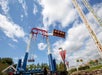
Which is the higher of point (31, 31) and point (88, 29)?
point (88, 29)

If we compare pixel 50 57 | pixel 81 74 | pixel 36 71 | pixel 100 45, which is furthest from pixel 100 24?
pixel 36 71

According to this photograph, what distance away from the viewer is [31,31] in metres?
48.9

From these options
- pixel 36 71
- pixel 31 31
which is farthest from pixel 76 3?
pixel 36 71

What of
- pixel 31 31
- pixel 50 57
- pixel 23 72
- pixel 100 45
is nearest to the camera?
pixel 23 72

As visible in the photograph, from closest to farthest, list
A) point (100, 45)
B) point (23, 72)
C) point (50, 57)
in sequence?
1. point (23, 72)
2. point (50, 57)
3. point (100, 45)

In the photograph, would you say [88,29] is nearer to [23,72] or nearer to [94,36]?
[94,36]

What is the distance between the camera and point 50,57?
148 feet

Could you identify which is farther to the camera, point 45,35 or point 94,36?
point 94,36

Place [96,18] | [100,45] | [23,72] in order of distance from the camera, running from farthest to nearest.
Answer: [96,18] → [100,45] → [23,72]

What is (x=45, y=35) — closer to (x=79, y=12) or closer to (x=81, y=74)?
(x=81, y=74)

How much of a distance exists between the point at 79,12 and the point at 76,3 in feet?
12.1

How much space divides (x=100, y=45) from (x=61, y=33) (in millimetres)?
20985

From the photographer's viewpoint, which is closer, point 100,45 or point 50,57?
point 50,57

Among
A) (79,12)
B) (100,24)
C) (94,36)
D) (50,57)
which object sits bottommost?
(50,57)
